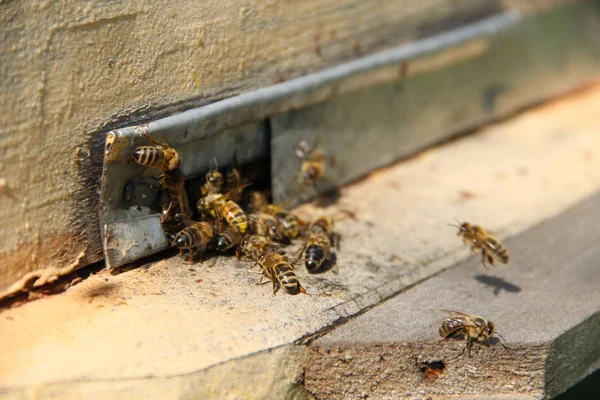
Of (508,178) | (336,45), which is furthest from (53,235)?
(508,178)

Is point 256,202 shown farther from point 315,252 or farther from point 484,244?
point 484,244

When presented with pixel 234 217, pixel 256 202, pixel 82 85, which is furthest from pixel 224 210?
pixel 82 85

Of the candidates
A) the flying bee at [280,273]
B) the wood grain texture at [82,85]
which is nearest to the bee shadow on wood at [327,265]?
the flying bee at [280,273]

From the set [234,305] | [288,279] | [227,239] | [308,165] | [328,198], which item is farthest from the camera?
[328,198]

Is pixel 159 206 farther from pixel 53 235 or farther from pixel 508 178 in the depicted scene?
pixel 508 178

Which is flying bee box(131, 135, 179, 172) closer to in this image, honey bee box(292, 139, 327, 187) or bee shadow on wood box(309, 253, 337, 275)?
bee shadow on wood box(309, 253, 337, 275)
